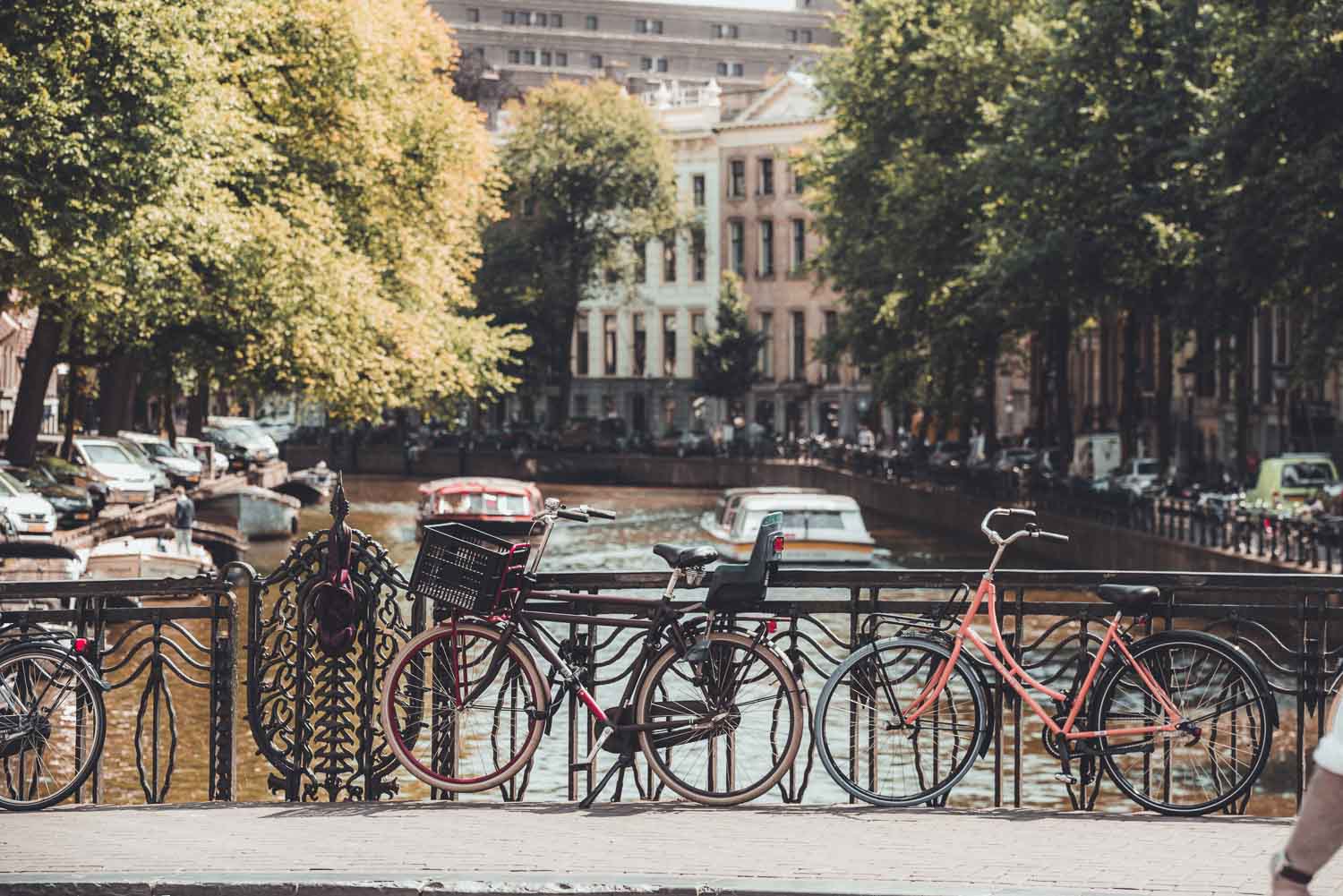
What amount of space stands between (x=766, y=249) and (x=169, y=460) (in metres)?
56.7

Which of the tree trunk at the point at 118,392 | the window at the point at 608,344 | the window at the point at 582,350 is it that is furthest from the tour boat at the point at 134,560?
the window at the point at 582,350

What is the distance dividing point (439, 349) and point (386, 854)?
123 feet

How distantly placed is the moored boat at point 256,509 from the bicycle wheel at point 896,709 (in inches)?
1726

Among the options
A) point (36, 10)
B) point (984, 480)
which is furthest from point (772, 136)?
point (36, 10)

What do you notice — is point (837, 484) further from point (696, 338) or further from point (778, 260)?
point (778, 260)

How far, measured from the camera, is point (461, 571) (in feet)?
31.7

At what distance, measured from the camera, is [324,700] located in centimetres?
1016

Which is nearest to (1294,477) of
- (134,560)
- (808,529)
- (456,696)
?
(808,529)

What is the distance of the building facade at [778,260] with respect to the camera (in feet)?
347

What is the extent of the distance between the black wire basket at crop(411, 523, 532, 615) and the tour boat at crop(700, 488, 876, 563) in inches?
1204

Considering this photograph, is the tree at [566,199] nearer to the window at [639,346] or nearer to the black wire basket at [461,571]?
the window at [639,346]

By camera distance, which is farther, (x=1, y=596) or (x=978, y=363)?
(x=978, y=363)

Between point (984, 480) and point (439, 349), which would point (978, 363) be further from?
point (439, 349)

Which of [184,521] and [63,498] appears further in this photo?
[63,498]
